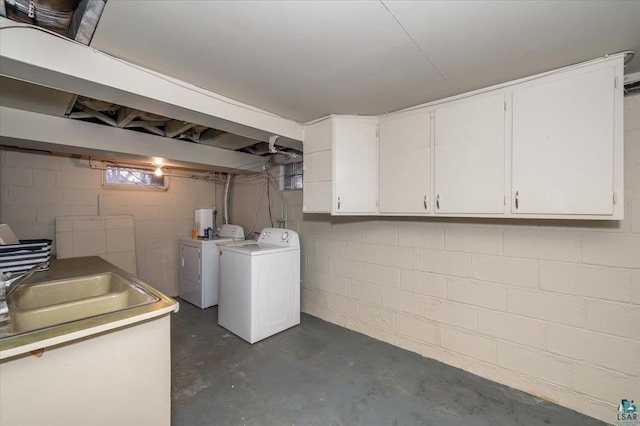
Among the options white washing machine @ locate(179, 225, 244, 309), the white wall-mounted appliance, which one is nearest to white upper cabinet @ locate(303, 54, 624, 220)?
white washing machine @ locate(179, 225, 244, 309)

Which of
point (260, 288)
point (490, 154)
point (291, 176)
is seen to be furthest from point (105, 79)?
point (490, 154)

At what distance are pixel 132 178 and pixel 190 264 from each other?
4.68ft

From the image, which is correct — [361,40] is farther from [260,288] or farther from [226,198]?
[226,198]

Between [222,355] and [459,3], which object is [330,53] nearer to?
[459,3]

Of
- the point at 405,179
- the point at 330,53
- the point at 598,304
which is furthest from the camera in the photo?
the point at 405,179

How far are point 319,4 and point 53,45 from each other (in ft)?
4.52

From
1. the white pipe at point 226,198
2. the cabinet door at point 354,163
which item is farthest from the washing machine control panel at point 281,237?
the white pipe at point 226,198

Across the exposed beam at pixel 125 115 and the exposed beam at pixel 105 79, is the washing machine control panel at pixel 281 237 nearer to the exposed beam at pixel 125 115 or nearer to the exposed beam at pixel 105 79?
the exposed beam at pixel 105 79

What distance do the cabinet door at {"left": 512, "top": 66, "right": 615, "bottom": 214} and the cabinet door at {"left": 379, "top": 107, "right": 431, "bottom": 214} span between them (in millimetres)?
602

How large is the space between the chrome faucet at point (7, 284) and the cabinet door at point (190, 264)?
1.59 meters

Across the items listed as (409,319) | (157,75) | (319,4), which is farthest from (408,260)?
(157,75)

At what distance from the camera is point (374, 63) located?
64.4 inches

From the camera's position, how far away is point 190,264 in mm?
3842

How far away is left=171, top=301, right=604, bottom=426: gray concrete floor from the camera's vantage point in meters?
1.77
